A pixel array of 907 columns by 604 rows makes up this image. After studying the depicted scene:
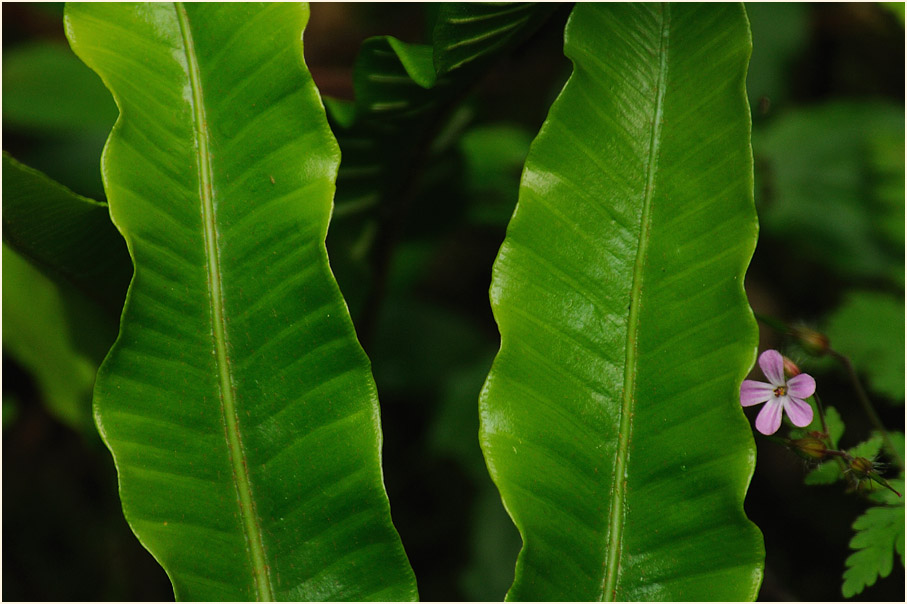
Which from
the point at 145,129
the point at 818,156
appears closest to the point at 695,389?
the point at 145,129

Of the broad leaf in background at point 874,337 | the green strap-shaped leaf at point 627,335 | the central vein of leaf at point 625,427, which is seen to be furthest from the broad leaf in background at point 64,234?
the broad leaf in background at point 874,337

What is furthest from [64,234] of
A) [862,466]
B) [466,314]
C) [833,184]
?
[833,184]

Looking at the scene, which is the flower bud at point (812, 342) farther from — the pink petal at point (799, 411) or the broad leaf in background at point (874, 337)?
the broad leaf in background at point (874, 337)

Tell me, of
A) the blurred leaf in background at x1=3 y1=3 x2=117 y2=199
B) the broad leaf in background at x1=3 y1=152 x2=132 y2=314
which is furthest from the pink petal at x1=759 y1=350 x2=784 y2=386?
the blurred leaf in background at x1=3 y1=3 x2=117 y2=199

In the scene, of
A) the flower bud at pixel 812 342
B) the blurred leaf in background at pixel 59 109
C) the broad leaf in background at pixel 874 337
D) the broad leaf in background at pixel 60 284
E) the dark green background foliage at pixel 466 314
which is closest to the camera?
the broad leaf in background at pixel 60 284

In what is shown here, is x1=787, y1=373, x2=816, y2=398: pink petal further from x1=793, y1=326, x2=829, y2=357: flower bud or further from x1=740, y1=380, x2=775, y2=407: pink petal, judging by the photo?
x1=793, y1=326, x2=829, y2=357: flower bud

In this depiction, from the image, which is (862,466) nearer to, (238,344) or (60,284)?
(238,344)
